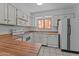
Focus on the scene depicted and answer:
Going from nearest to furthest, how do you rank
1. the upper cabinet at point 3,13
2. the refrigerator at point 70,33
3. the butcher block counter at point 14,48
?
the butcher block counter at point 14,48 → the upper cabinet at point 3,13 → the refrigerator at point 70,33

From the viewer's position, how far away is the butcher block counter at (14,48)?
1.52m

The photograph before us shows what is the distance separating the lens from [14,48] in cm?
160

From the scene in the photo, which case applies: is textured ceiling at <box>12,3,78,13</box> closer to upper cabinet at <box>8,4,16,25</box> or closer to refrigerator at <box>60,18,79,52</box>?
upper cabinet at <box>8,4,16,25</box>

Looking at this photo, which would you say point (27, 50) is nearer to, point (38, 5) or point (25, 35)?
point (25, 35)

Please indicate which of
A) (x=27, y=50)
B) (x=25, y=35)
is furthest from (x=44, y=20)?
(x=27, y=50)

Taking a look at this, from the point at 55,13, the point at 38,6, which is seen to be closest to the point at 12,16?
the point at 38,6

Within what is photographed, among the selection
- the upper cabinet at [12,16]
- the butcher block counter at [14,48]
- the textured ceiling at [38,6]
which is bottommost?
the butcher block counter at [14,48]

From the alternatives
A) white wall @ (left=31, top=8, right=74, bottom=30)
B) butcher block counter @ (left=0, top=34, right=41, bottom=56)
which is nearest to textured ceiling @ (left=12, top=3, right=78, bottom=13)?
white wall @ (left=31, top=8, right=74, bottom=30)

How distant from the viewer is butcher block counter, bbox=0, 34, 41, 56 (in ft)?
4.97

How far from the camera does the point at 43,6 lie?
1768 mm

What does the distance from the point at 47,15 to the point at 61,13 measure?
0.21m

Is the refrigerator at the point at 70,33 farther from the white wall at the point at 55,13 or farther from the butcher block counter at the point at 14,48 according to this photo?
the butcher block counter at the point at 14,48

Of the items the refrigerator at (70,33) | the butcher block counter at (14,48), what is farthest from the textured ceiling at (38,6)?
the refrigerator at (70,33)

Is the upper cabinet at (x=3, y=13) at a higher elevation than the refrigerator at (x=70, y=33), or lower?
higher
